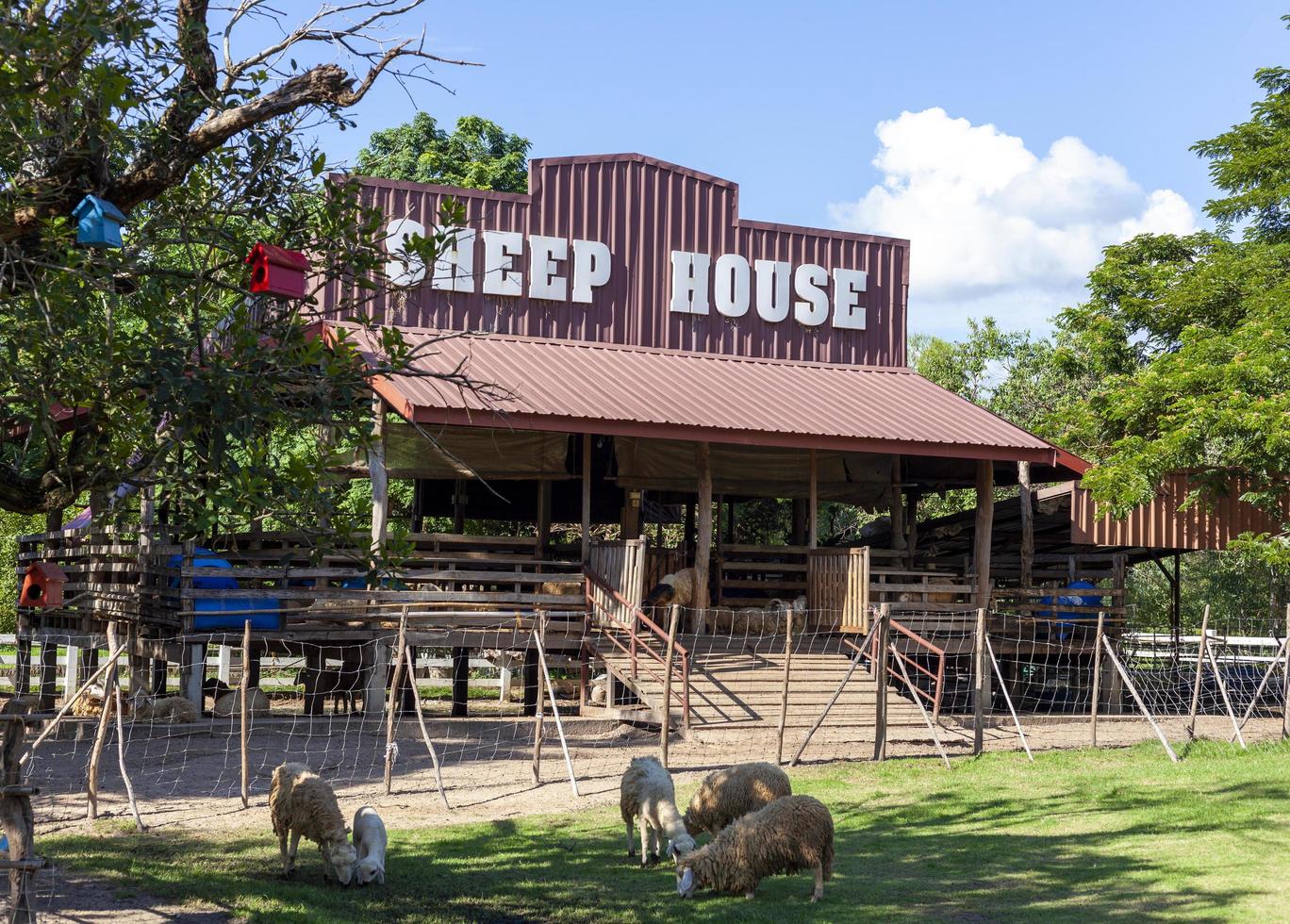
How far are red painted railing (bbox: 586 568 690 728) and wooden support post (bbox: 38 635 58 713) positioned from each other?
334 inches

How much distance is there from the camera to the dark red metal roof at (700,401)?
17.9m

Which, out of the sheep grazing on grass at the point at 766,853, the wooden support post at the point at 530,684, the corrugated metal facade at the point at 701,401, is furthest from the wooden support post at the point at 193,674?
the sheep grazing on grass at the point at 766,853

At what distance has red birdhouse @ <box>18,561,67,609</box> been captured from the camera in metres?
15.0

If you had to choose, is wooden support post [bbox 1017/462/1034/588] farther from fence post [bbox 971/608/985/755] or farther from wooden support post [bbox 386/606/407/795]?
wooden support post [bbox 386/606/407/795]

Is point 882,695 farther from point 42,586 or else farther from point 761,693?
point 42,586

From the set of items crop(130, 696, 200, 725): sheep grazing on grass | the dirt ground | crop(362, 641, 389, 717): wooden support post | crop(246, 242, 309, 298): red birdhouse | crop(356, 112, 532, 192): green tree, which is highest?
crop(356, 112, 532, 192): green tree

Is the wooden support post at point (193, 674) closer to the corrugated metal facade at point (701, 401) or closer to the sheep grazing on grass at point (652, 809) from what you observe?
the corrugated metal facade at point (701, 401)

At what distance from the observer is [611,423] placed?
18.1 m

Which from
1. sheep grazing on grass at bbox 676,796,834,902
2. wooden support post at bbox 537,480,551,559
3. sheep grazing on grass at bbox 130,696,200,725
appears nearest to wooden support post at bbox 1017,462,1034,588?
wooden support post at bbox 537,480,551,559

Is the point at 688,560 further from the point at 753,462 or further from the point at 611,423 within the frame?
the point at 611,423

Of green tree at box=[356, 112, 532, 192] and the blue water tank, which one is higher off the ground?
green tree at box=[356, 112, 532, 192]

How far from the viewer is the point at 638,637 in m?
17.5

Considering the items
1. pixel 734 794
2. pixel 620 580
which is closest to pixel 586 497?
pixel 620 580

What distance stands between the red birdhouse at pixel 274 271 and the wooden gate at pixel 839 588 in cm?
1151
